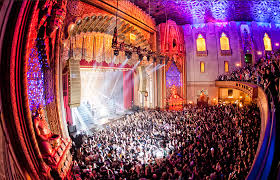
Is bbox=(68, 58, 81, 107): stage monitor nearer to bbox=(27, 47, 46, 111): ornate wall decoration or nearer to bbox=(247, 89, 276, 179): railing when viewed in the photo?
bbox=(27, 47, 46, 111): ornate wall decoration

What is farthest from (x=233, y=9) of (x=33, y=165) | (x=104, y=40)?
(x=33, y=165)

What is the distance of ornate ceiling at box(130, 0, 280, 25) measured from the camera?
10555 millimetres

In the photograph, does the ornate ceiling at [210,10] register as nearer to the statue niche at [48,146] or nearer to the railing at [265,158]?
the statue niche at [48,146]

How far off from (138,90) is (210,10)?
28.3 feet

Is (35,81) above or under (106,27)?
under

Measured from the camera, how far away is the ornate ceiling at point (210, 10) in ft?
34.6

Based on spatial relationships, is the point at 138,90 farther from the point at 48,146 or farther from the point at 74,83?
the point at 48,146

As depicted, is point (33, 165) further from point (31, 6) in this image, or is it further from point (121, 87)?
point (121, 87)

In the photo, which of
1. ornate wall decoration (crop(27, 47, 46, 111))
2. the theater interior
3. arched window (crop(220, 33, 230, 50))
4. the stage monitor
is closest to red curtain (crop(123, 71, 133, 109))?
the theater interior

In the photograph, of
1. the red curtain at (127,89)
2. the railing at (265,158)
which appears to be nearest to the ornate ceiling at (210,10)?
the red curtain at (127,89)

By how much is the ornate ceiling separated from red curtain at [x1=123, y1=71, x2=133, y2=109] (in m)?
5.44

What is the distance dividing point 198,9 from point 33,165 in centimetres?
1301

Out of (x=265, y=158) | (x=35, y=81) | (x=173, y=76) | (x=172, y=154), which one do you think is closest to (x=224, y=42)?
(x=173, y=76)

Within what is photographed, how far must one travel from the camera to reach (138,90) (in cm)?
1430
